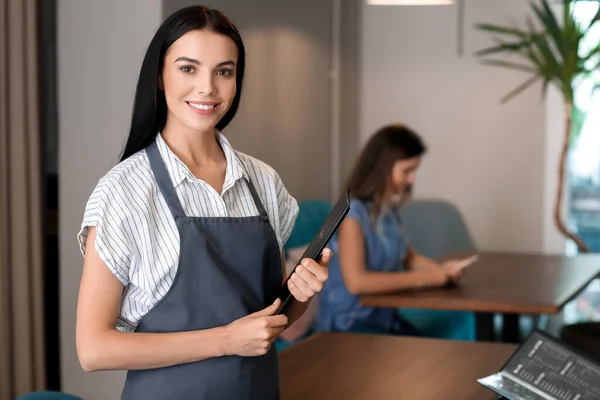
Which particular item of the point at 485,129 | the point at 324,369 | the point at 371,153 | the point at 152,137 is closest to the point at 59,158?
the point at 371,153

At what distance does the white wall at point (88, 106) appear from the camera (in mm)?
3139

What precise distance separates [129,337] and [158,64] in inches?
18.0

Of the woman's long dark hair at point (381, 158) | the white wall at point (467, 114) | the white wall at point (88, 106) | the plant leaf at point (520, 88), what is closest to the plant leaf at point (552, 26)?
the plant leaf at point (520, 88)

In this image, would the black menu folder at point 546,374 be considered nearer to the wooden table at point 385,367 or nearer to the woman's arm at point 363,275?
the wooden table at point 385,367

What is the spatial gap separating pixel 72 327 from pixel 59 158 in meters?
0.60

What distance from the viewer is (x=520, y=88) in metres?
5.18

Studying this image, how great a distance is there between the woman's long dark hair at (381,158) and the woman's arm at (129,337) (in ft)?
6.97

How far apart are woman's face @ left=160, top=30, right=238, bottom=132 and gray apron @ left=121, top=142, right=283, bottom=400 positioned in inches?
3.7

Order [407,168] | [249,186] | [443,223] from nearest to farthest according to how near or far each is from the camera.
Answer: [249,186]
[407,168]
[443,223]

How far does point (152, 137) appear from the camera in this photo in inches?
64.3

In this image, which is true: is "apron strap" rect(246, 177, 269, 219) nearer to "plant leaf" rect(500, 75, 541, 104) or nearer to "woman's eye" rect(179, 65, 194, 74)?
"woman's eye" rect(179, 65, 194, 74)

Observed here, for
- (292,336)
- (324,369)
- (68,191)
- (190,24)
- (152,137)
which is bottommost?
(292,336)

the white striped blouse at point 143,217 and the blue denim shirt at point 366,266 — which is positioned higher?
the white striped blouse at point 143,217

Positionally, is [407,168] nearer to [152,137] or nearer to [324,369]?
[324,369]
